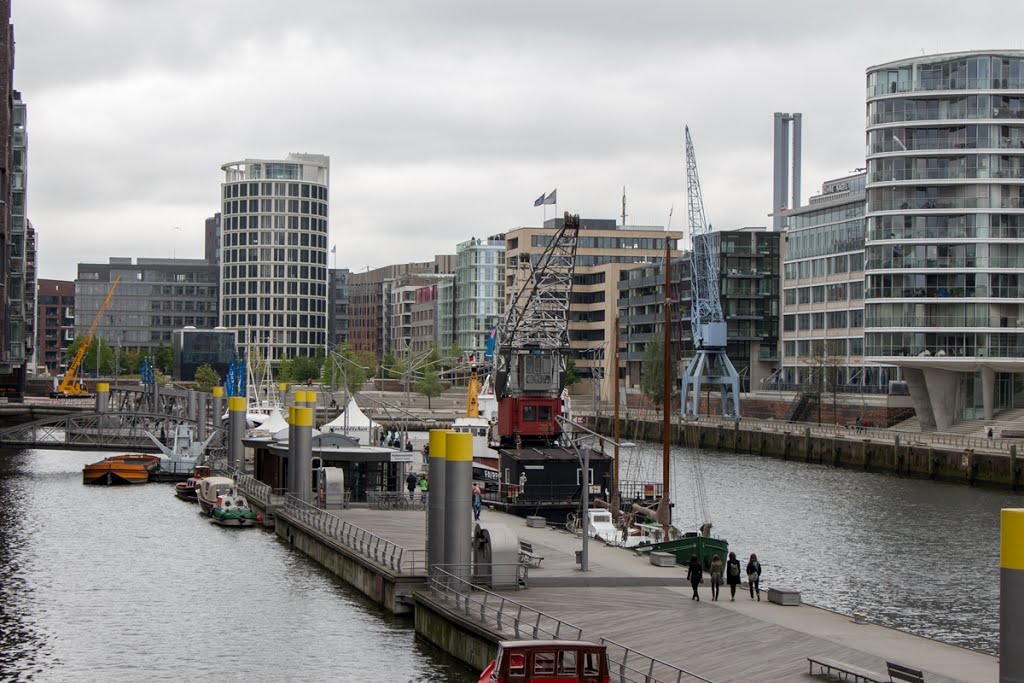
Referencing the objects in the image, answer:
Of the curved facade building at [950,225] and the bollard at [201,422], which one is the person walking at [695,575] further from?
the curved facade building at [950,225]

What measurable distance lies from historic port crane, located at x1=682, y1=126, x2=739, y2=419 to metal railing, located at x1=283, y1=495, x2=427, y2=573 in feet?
335

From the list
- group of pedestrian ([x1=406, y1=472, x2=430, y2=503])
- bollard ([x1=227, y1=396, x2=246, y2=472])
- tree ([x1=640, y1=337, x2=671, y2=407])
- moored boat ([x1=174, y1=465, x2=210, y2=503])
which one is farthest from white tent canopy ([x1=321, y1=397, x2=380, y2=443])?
tree ([x1=640, y1=337, x2=671, y2=407])

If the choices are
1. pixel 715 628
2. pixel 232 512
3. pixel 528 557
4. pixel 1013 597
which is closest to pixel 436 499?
pixel 528 557

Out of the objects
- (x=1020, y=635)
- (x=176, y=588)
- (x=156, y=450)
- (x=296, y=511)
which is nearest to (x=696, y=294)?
(x=156, y=450)

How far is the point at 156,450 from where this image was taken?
371ft

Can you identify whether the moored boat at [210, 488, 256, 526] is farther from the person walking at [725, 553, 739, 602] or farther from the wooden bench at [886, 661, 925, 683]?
the wooden bench at [886, 661, 925, 683]

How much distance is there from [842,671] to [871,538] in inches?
1601

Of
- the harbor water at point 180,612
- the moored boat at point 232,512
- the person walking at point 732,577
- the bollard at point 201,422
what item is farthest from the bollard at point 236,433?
the person walking at point 732,577

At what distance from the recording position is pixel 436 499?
41.7 m

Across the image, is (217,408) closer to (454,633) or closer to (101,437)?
(101,437)

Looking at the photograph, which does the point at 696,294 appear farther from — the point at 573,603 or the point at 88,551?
the point at 573,603

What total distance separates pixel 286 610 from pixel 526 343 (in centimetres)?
3824

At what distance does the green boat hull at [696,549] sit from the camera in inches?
1907

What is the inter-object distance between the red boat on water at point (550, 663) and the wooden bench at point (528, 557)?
570 inches
